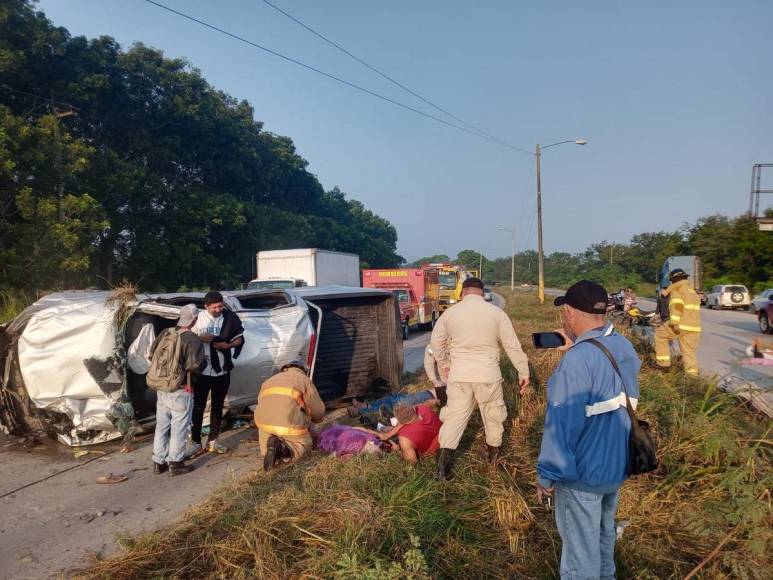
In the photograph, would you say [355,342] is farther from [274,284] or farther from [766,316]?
[766,316]

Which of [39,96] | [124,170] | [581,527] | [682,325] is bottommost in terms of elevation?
[581,527]

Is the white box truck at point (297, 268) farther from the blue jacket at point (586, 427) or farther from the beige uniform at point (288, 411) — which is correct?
the blue jacket at point (586, 427)

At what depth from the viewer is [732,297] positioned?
29.3 meters

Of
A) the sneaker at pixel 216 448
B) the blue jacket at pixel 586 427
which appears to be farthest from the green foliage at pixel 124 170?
the blue jacket at pixel 586 427

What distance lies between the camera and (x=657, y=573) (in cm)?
323

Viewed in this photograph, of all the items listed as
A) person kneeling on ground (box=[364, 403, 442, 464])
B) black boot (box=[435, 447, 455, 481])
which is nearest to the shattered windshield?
person kneeling on ground (box=[364, 403, 442, 464])

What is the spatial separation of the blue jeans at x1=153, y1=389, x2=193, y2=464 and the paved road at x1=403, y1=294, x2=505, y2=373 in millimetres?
5672

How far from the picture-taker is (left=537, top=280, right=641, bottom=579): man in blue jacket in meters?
2.43

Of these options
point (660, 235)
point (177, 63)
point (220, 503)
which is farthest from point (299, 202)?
point (660, 235)

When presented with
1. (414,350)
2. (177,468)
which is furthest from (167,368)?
(414,350)

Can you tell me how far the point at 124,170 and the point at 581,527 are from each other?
21.0 m

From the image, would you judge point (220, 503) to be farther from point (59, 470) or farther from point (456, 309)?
point (456, 309)

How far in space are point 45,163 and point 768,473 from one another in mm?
17765

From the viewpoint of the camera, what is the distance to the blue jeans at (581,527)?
2.48m
